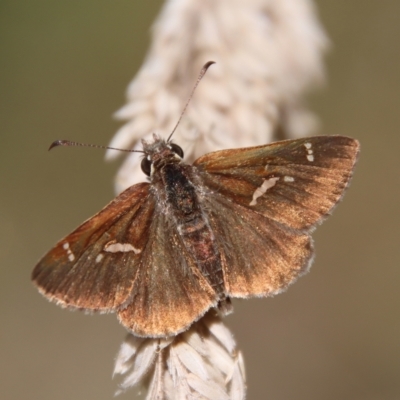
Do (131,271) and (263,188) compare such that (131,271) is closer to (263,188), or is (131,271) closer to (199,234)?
(199,234)

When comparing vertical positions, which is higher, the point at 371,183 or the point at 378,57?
the point at 378,57

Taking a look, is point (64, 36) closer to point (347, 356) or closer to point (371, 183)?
point (371, 183)

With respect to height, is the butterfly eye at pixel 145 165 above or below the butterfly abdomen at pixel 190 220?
above

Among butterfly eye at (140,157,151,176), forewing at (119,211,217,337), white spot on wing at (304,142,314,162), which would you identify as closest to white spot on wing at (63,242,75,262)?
forewing at (119,211,217,337)

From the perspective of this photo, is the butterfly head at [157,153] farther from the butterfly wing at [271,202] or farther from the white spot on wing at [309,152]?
the white spot on wing at [309,152]

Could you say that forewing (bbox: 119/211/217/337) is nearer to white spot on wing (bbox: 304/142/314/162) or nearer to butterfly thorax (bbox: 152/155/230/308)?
→ butterfly thorax (bbox: 152/155/230/308)

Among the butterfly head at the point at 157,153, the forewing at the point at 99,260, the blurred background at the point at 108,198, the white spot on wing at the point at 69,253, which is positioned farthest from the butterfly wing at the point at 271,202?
the blurred background at the point at 108,198

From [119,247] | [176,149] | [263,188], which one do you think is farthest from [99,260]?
[263,188]

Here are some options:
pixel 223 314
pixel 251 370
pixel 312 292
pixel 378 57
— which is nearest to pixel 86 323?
pixel 251 370
